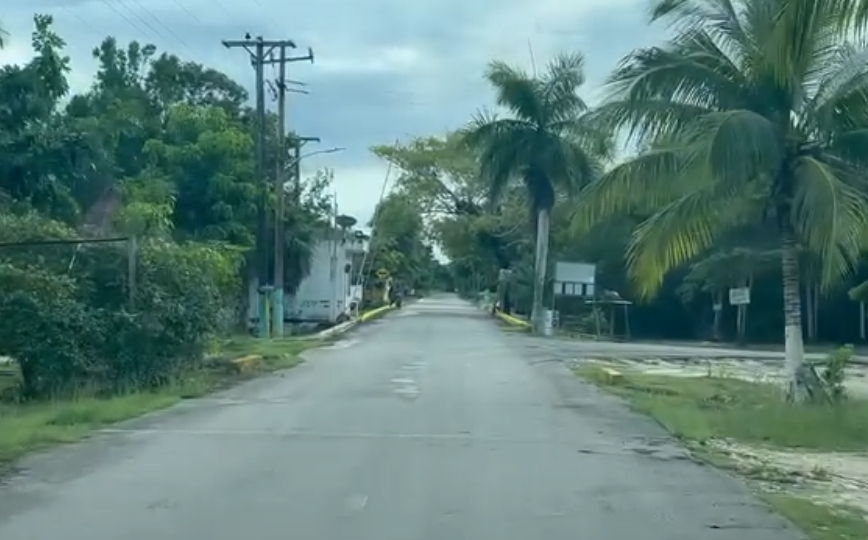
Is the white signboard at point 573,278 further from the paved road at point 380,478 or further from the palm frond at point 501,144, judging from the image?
the paved road at point 380,478

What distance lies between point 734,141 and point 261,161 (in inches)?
1128

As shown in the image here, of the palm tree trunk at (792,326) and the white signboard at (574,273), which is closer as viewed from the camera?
the palm tree trunk at (792,326)

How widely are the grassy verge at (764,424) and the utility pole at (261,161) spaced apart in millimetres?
20902

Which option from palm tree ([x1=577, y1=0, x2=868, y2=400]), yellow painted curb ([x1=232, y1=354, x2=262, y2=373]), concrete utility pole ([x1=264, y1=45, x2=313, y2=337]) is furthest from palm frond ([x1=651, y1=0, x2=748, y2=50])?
concrete utility pole ([x1=264, y1=45, x2=313, y2=337])

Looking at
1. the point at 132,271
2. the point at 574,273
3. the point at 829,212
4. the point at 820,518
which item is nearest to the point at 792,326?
the point at 829,212

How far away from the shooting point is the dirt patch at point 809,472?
510 inches

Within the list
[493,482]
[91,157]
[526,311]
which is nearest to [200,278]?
[91,157]

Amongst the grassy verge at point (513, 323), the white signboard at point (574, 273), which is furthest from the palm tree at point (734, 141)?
the white signboard at point (574, 273)

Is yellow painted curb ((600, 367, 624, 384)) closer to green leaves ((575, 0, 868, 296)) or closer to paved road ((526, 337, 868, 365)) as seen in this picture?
green leaves ((575, 0, 868, 296))

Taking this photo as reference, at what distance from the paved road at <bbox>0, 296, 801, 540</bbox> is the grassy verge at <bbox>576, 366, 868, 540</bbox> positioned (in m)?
0.36

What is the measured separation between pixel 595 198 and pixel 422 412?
15.6 feet

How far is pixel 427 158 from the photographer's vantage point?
267 ft

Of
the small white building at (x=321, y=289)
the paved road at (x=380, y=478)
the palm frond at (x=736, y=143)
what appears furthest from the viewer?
the small white building at (x=321, y=289)

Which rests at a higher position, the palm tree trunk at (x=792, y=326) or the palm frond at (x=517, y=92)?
the palm frond at (x=517, y=92)
